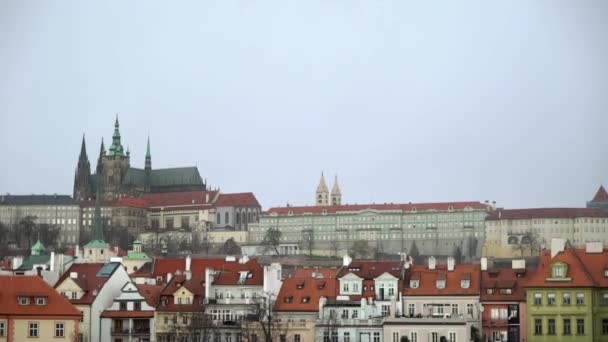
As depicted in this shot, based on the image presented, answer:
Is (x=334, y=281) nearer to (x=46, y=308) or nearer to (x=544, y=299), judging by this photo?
(x=544, y=299)

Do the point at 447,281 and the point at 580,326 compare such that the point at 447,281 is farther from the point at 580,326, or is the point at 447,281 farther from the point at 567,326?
the point at 580,326

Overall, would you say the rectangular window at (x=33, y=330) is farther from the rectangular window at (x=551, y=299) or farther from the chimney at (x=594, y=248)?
the chimney at (x=594, y=248)

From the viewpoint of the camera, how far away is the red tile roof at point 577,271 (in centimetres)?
7319

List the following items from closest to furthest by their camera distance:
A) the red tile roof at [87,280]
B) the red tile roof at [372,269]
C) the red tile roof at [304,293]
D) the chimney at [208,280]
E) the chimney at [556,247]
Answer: the chimney at [556,247] < the red tile roof at [304,293] < the red tile roof at [372,269] < the red tile roof at [87,280] < the chimney at [208,280]

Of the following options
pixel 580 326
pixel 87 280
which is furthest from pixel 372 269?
pixel 87 280

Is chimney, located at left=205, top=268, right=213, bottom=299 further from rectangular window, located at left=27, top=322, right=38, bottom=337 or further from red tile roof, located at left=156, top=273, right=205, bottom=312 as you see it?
rectangular window, located at left=27, top=322, right=38, bottom=337

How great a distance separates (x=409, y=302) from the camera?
79.1 metres

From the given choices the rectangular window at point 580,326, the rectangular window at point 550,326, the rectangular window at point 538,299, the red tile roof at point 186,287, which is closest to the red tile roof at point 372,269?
the red tile roof at point 186,287

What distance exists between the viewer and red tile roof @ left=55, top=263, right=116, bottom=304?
8344cm

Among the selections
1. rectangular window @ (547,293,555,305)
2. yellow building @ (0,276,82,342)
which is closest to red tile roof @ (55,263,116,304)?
yellow building @ (0,276,82,342)

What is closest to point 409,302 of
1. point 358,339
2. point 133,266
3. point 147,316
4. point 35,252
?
point 358,339

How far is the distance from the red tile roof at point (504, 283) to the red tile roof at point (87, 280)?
22323mm

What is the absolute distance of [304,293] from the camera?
81.8 meters

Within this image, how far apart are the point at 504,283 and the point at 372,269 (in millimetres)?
8873
